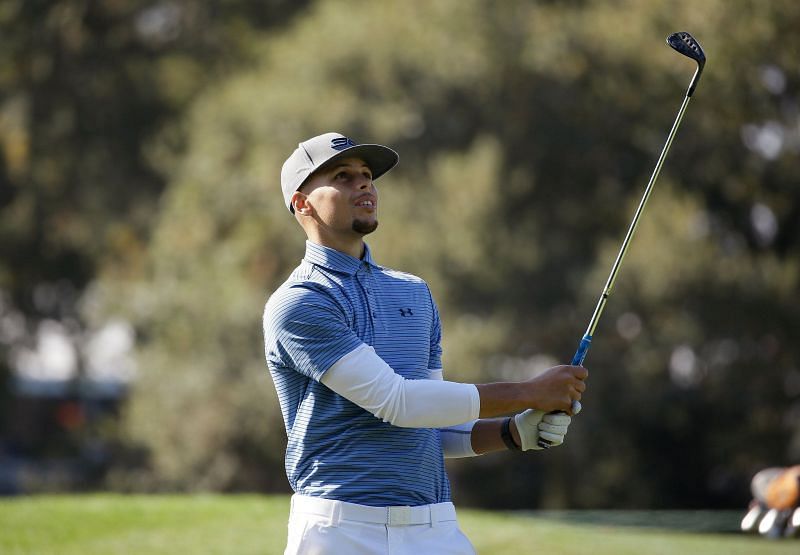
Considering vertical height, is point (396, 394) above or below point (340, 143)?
below

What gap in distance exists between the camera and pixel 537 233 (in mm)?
21469

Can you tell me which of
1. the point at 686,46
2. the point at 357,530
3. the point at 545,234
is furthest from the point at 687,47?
the point at 545,234

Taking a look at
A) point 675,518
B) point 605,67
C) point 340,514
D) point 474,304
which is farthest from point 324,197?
point 605,67

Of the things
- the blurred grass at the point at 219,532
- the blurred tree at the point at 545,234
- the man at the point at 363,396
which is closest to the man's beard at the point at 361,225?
the man at the point at 363,396

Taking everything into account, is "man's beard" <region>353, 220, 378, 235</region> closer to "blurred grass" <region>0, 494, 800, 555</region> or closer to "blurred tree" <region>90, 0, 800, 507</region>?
"blurred grass" <region>0, 494, 800, 555</region>

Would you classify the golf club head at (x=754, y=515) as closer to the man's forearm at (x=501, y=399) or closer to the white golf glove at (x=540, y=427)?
the white golf glove at (x=540, y=427)

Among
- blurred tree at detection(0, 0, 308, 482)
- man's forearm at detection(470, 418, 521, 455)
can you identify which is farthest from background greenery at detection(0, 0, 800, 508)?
man's forearm at detection(470, 418, 521, 455)

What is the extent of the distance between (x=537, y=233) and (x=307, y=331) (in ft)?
59.0

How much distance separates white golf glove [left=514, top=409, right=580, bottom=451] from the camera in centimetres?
386

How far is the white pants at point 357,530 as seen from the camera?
3693 mm

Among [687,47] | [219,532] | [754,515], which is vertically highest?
[687,47]

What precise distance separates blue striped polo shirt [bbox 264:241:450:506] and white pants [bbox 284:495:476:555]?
1.3 inches

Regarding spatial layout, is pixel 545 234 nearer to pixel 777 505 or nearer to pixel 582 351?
pixel 777 505

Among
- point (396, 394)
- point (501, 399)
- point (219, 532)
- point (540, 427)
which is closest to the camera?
point (396, 394)
